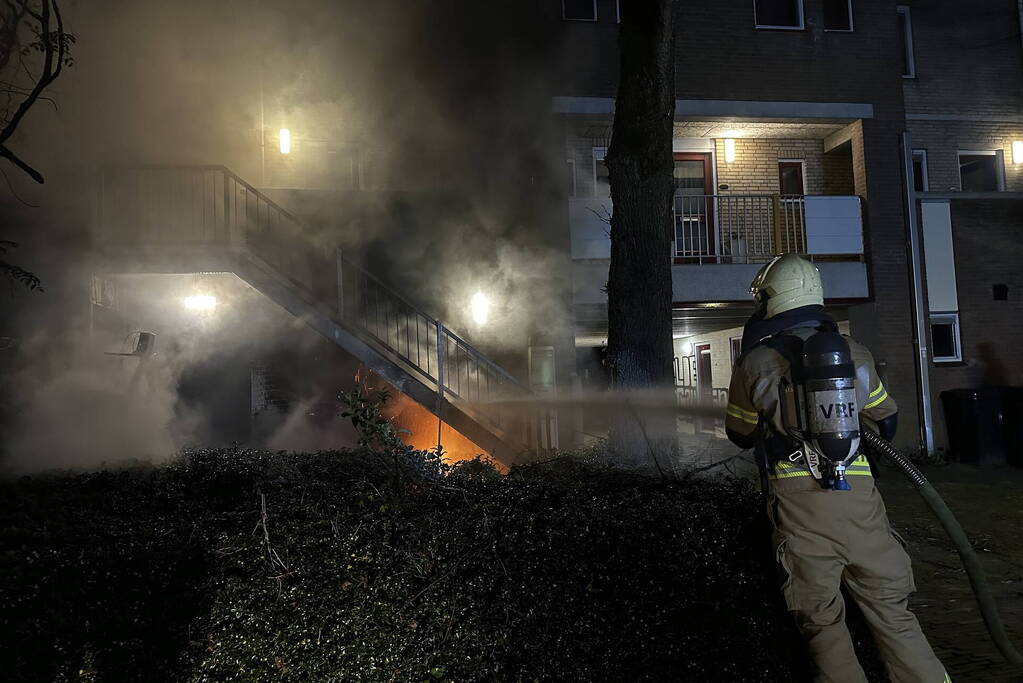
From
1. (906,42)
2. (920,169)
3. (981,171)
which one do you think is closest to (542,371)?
(920,169)

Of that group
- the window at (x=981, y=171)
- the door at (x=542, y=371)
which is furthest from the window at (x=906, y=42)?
the door at (x=542, y=371)

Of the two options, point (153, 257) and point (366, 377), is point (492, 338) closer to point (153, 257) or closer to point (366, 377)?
point (366, 377)

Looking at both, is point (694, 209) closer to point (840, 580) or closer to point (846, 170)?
point (846, 170)

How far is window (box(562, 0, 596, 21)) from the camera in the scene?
9.55m

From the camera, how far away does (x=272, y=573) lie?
7.56 feet

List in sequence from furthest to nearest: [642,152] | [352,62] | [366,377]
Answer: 1. [352,62]
2. [366,377]
3. [642,152]

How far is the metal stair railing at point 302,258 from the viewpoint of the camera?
7410mm

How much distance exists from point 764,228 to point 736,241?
0.43 meters

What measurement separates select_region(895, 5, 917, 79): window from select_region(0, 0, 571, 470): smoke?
636 cm

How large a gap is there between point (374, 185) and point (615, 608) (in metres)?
8.59

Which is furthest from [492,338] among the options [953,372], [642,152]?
[953,372]

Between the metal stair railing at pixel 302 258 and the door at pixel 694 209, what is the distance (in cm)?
351

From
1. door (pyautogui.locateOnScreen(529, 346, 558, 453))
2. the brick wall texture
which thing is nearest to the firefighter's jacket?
door (pyautogui.locateOnScreen(529, 346, 558, 453))

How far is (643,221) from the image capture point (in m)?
4.27
